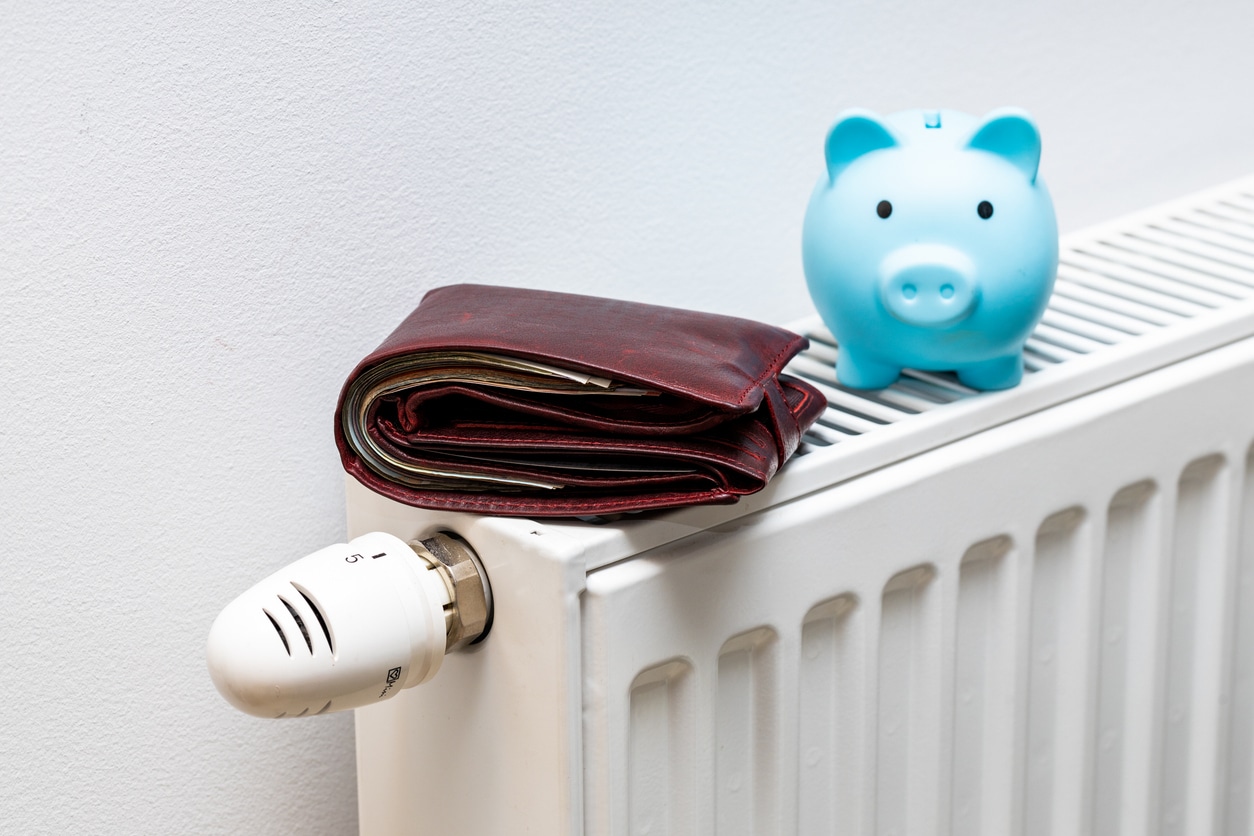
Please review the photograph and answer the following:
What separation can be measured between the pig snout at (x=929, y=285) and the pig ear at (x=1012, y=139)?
6 centimetres

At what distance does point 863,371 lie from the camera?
0.62m

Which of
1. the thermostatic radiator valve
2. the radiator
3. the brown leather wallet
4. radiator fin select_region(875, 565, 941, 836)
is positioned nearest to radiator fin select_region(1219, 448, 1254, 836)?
the radiator

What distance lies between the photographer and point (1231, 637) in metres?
0.73

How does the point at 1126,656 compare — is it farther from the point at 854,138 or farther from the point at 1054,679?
the point at 854,138

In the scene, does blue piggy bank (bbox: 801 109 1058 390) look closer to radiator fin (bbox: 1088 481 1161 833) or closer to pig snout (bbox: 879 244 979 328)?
pig snout (bbox: 879 244 979 328)

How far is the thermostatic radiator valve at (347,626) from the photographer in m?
0.46

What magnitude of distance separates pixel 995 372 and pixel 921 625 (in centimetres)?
13

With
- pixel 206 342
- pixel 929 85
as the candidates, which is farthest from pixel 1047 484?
pixel 206 342

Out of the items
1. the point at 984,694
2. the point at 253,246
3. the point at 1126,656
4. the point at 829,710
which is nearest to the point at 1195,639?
the point at 1126,656

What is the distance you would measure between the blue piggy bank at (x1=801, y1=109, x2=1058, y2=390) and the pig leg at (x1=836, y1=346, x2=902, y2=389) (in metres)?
0.02

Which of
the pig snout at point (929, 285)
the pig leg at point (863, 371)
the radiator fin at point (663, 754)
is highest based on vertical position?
the pig snout at point (929, 285)

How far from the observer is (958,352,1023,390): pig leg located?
1.99 ft

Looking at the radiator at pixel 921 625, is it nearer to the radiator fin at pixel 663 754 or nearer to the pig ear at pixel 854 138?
the radiator fin at pixel 663 754

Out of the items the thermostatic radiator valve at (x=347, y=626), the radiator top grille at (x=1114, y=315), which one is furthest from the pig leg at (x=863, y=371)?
the thermostatic radiator valve at (x=347, y=626)
